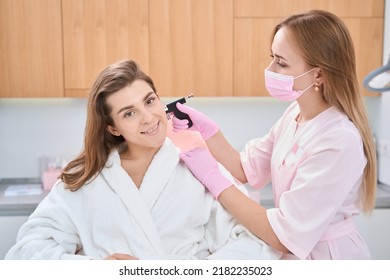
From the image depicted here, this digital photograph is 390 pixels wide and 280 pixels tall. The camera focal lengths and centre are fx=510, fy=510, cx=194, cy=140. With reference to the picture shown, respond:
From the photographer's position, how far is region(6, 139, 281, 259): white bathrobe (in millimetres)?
1146

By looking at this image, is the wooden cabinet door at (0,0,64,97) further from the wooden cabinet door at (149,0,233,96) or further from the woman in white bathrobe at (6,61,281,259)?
the woman in white bathrobe at (6,61,281,259)

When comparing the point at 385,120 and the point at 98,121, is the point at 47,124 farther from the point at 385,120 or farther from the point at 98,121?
the point at 385,120

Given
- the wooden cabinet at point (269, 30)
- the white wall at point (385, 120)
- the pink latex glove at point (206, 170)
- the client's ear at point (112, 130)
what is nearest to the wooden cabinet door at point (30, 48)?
the wooden cabinet at point (269, 30)

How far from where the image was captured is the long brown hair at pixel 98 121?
117 centimetres

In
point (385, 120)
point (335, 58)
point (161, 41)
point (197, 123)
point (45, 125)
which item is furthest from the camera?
point (45, 125)

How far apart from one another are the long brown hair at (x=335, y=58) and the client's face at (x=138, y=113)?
0.35 m

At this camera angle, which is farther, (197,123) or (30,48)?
→ (30,48)

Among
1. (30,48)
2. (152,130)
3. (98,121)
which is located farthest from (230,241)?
(30,48)

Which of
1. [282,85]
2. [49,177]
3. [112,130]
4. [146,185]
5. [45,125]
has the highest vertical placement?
[282,85]

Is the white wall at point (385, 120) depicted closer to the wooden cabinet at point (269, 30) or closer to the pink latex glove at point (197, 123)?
the wooden cabinet at point (269, 30)

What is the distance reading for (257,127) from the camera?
2.34 meters

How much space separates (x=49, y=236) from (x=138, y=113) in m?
0.34

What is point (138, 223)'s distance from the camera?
1.16 metres
